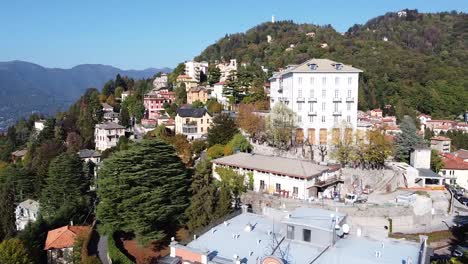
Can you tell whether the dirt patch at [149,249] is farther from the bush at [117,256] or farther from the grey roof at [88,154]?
the grey roof at [88,154]

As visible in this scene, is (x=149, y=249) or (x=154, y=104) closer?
(x=149, y=249)

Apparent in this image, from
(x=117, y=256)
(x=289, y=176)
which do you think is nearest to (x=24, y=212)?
(x=117, y=256)

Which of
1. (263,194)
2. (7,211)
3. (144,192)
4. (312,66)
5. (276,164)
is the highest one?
(312,66)

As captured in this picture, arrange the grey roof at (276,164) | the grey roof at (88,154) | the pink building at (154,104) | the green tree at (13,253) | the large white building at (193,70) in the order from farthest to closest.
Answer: the large white building at (193,70), the pink building at (154,104), the grey roof at (88,154), the grey roof at (276,164), the green tree at (13,253)

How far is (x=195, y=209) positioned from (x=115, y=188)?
6.69 metres

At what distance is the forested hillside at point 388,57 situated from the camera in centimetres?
10381

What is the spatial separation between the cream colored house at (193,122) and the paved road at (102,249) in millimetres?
24575

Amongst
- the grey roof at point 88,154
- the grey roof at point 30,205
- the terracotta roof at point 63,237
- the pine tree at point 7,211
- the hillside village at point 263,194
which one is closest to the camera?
the hillside village at point 263,194

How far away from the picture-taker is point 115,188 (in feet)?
105

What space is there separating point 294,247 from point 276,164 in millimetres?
16340

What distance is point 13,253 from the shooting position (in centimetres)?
2900

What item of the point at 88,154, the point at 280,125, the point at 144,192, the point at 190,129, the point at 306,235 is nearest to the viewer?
the point at 306,235

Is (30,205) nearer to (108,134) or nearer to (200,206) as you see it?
(108,134)

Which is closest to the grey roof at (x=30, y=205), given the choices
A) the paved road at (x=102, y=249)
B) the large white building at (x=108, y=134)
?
the large white building at (x=108, y=134)
